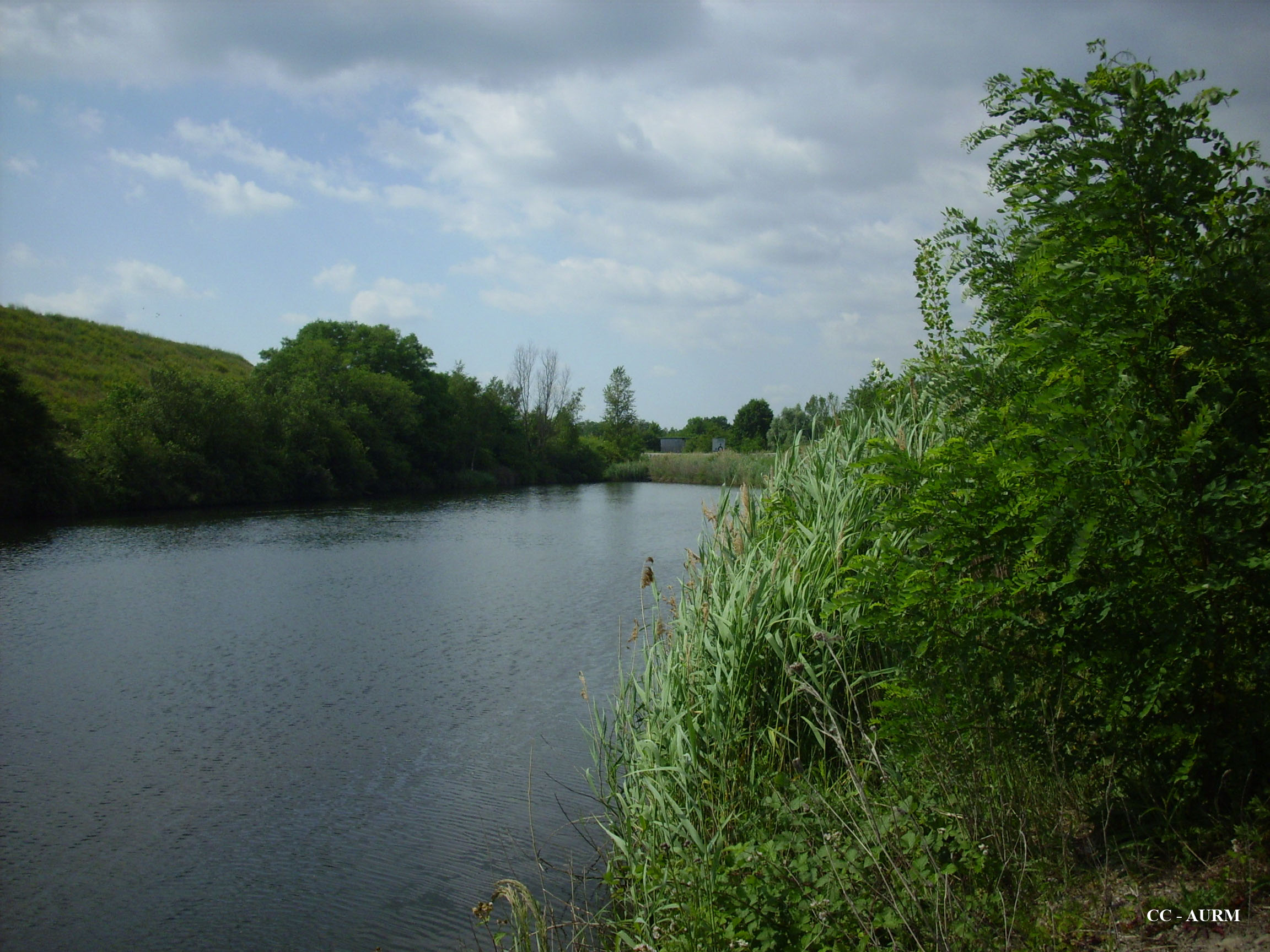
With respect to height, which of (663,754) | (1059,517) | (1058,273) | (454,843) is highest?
(1058,273)

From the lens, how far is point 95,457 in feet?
94.4

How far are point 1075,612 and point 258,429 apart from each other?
38.2 m

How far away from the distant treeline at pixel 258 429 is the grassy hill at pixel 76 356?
0.14m

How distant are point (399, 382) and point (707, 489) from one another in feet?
64.8

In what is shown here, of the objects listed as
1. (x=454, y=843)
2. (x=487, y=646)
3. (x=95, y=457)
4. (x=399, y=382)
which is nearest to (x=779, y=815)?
(x=454, y=843)

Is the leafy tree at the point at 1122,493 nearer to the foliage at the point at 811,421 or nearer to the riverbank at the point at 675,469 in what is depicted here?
the foliage at the point at 811,421

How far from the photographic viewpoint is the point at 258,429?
36.8m

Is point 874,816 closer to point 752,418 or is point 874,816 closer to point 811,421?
point 811,421

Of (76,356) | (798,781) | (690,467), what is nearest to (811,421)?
(798,781)

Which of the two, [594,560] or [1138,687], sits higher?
[1138,687]

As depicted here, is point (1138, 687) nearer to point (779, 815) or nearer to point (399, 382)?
point (779, 815)

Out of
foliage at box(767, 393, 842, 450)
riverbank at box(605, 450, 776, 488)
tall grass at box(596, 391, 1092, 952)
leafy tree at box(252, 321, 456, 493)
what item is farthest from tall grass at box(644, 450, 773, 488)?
tall grass at box(596, 391, 1092, 952)

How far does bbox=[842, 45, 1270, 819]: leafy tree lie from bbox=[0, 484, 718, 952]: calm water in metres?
3.49

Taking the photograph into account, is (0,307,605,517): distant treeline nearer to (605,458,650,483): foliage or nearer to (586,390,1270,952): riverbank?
(605,458,650,483): foliage
